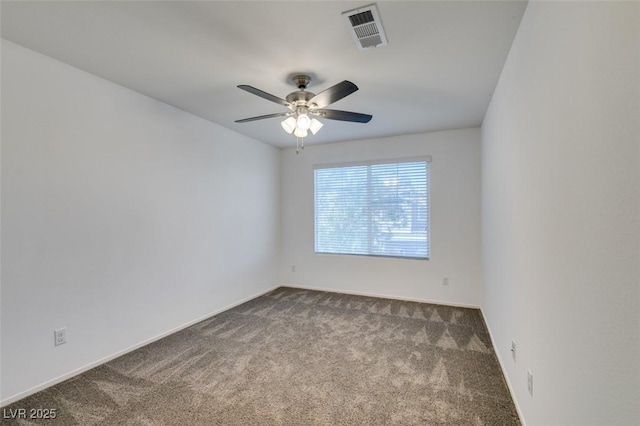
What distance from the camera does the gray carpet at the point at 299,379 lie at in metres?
1.93

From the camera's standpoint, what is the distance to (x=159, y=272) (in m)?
3.11

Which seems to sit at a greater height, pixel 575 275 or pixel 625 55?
pixel 625 55

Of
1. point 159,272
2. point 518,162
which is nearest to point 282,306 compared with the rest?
point 159,272

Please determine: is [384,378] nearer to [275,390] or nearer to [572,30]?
[275,390]

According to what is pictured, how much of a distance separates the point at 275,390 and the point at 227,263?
2.17m

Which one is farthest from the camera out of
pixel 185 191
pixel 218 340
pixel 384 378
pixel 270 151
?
pixel 270 151

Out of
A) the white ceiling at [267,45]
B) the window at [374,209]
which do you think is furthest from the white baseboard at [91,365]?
the white ceiling at [267,45]

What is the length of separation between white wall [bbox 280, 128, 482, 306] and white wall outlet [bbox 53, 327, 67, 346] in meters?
3.29

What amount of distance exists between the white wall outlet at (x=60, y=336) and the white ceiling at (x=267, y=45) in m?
2.11

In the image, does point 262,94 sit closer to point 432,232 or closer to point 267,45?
point 267,45

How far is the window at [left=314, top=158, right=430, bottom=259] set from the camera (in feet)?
14.4

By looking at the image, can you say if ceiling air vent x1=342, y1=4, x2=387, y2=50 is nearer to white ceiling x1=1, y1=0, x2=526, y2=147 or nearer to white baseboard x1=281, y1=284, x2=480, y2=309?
white ceiling x1=1, y1=0, x2=526, y2=147

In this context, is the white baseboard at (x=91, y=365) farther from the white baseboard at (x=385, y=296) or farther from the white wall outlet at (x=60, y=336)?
the white baseboard at (x=385, y=296)

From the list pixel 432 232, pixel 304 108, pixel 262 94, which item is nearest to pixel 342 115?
pixel 304 108
